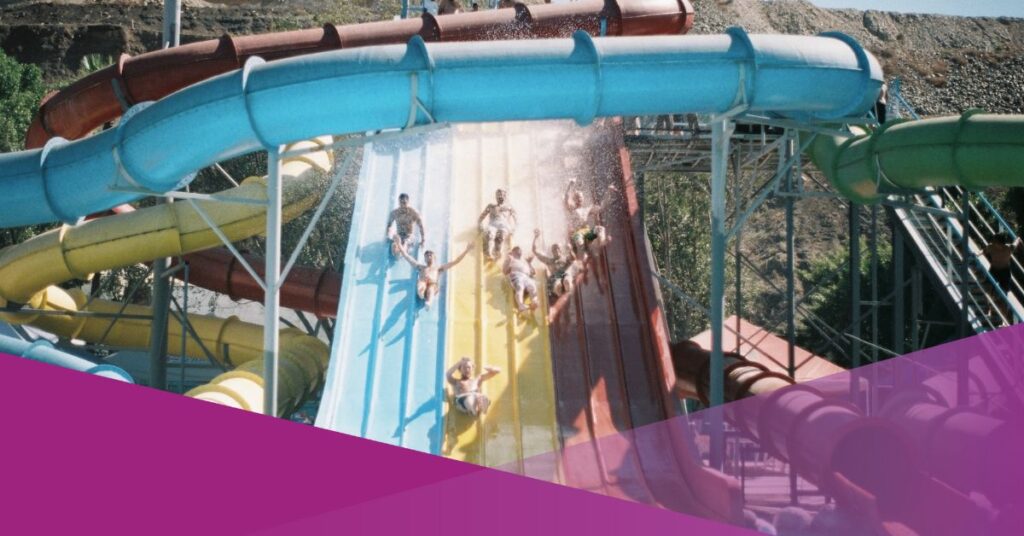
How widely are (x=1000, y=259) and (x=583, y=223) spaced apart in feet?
13.3

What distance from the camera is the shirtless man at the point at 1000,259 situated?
978 centimetres

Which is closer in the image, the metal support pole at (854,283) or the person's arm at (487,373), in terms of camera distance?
the person's arm at (487,373)

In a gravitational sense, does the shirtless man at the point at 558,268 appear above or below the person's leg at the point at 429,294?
above

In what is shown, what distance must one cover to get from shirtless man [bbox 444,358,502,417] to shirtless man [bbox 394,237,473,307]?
3.30 feet

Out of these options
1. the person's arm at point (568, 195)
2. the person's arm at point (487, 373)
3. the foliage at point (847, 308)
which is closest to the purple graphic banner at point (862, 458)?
the person's arm at point (487, 373)

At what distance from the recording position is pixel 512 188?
37.3ft

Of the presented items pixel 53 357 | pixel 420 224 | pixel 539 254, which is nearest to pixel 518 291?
pixel 539 254

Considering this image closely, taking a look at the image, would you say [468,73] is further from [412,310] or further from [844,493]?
[844,493]

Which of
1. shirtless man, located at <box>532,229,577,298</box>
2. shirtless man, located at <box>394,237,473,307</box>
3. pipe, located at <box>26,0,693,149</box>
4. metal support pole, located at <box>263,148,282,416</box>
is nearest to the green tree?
pipe, located at <box>26,0,693,149</box>

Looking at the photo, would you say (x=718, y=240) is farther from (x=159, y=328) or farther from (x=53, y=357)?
(x=159, y=328)

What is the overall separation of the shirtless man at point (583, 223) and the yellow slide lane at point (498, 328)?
368 millimetres

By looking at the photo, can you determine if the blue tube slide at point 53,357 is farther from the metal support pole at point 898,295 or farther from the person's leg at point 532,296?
the metal support pole at point 898,295

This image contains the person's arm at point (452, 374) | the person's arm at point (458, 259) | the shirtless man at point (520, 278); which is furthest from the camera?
the person's arm at point (458, 259)
